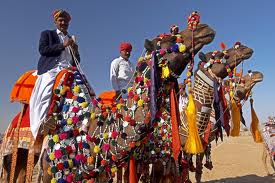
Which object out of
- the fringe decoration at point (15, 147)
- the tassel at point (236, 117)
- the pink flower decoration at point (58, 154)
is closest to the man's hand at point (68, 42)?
the fringe decoration at point (15, 147)

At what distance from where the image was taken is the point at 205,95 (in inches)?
239

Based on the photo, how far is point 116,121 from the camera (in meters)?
3.71

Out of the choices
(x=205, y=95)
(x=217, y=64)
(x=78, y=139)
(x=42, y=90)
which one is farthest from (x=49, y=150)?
(x=217, y=64)

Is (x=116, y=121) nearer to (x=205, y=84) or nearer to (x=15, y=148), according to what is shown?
(x=15, y=148)

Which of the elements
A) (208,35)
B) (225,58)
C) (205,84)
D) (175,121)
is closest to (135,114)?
(175,121)

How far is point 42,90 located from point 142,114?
156 cm

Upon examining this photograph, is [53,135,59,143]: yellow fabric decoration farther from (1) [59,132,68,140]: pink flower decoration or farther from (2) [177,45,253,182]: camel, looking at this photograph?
(2) [177,45,253,182]: camel

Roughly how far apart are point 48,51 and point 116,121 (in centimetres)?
150

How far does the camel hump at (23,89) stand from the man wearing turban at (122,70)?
1894 mm

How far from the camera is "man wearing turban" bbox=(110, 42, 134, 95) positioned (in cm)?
658

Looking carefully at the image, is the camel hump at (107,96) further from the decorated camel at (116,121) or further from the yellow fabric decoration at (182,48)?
the yellow fabric decoration at (182,48)

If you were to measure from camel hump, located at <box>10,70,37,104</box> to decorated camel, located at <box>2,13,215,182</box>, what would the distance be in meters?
1.03

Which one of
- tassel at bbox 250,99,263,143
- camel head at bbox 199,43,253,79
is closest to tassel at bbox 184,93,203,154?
camel head at bbox 199,43,253,79

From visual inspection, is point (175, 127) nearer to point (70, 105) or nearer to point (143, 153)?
point (143, 153)
